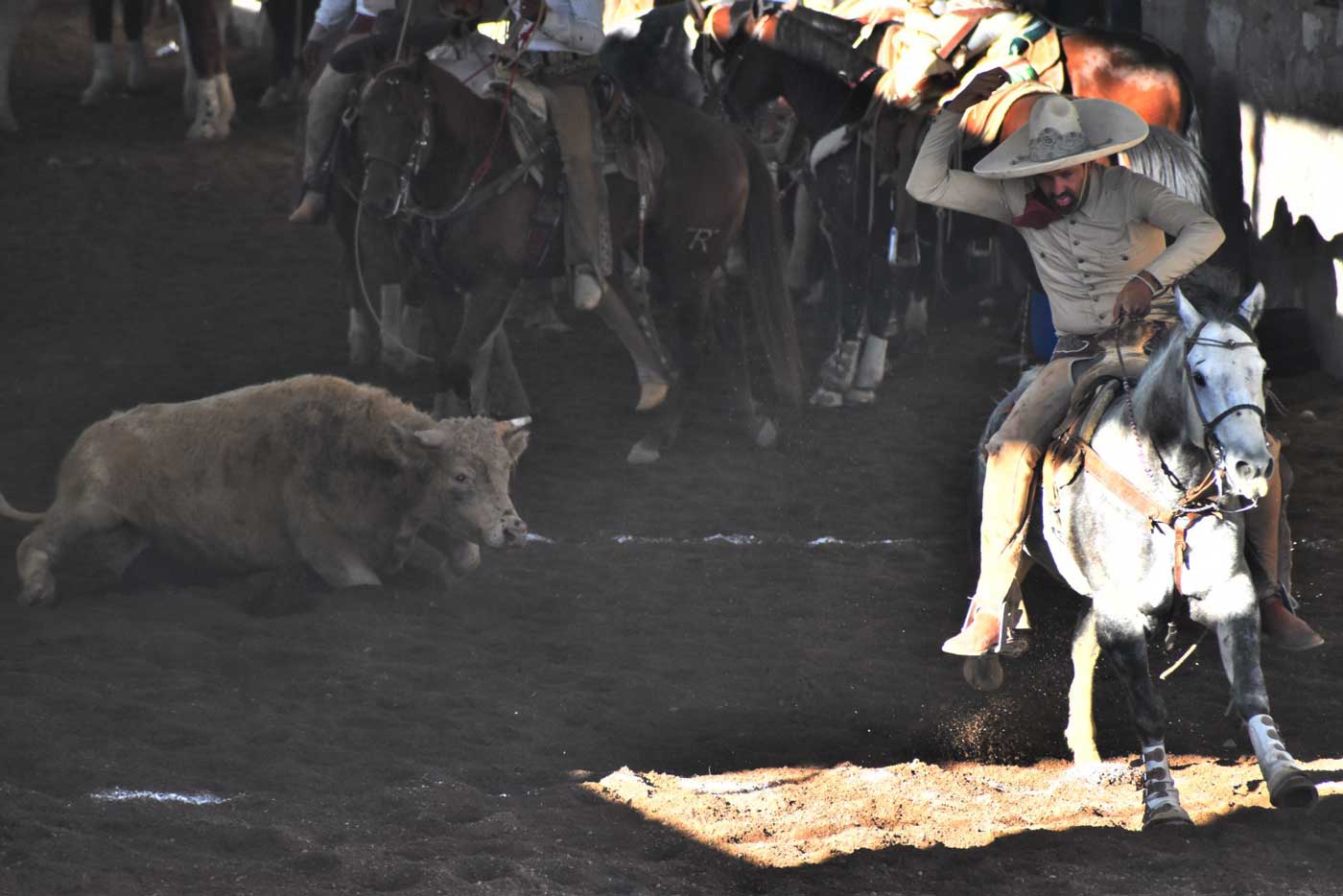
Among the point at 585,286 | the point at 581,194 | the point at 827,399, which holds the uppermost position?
the point at 581,194

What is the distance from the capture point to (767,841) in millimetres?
5406

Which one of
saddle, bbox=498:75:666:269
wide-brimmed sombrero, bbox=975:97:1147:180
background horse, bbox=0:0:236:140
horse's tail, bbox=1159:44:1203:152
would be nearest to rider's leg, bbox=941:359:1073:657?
wide-brimmed sombrero, bbox=975:97:1147:180

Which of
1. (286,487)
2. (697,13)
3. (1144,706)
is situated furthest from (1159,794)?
(697,13)

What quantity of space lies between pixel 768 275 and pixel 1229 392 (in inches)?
231

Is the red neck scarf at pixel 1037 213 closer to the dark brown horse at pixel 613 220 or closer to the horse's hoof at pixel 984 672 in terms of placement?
the horse's hoof at pixel 984 672

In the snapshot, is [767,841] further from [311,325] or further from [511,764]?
[311,325]

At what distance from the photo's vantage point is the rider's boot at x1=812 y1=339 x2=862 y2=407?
11.2 meters

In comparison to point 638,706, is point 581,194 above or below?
above

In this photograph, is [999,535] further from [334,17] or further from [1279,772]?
[334,17]

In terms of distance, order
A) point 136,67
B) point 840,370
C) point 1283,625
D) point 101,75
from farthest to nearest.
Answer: point 136,67, point 101,75, point 840,370, point 1283,625

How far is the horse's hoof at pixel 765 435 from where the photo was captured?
33.6 ft

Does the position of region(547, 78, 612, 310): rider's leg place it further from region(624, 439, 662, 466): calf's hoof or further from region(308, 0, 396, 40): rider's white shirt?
region(308, 0, 396, 40): rider's white shirt

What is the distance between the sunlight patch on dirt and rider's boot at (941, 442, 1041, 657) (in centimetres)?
47

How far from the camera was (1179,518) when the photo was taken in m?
5.21
